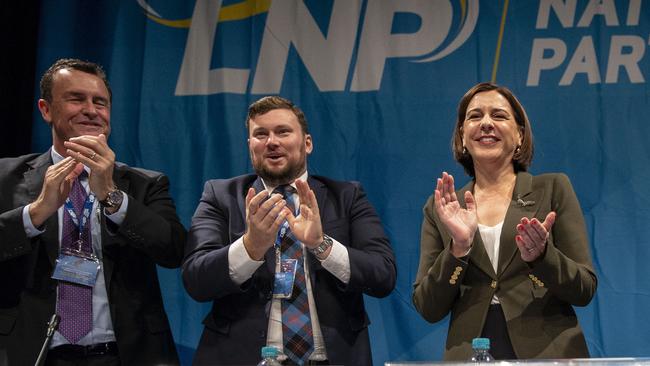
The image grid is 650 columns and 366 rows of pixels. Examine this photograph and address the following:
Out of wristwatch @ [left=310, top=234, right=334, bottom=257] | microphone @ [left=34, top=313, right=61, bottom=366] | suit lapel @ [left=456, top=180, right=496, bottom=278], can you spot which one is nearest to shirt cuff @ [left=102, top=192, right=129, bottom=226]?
microphone @ [left=34, top=313, right=61, bottom=366]

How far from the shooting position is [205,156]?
4297 mm

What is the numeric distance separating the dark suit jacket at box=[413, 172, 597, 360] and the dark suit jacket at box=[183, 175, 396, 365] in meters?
0.21

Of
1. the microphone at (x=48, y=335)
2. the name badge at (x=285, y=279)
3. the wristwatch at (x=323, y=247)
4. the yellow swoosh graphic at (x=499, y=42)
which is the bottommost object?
the microphone at (x=48, y=335)

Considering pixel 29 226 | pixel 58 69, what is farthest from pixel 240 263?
pixel 58 69

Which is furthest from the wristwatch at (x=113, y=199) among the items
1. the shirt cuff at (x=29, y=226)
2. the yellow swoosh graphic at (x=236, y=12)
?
the yellow swoosh graphic at (x=236, y=12)

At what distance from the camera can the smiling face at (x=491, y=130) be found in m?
2.99

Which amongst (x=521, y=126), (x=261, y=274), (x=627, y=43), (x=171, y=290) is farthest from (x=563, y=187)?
(x=171, y=290)

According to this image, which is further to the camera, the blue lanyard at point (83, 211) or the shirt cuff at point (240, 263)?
the blue lanyard at point (83, 211)

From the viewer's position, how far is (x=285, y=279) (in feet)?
9.42

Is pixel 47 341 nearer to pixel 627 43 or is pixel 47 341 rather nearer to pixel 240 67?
Answer: pixel 240 67

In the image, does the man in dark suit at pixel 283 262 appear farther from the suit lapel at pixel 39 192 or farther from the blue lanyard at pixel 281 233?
the suit lapel at pixel 39 192

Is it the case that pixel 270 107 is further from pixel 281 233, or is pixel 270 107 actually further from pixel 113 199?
pixel 113 199

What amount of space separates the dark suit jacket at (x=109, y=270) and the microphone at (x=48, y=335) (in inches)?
1.8

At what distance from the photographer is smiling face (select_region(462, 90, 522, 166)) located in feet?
9.82
